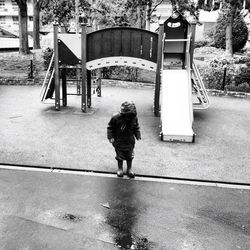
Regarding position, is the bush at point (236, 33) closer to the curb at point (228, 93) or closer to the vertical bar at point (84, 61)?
the curb at point (228, 93)

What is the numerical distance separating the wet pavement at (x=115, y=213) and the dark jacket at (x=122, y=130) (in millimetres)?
708

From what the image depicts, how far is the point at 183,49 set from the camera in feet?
45.1

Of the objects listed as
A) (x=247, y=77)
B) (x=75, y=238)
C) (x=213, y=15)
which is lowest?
(x=75, y=238)

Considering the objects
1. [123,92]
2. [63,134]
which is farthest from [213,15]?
[63,134]

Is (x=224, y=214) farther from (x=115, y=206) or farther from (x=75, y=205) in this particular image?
(x=75, y=205)

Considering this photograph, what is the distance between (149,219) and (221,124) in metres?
6.55

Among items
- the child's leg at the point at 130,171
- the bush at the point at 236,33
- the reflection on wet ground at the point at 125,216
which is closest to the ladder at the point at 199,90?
the child's leg at the point at 130,171

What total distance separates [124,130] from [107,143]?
2523mm

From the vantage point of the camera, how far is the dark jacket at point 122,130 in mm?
6180

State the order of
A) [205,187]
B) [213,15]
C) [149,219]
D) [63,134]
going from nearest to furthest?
[149,219]
[205,187]
[63,134]
[213,15]

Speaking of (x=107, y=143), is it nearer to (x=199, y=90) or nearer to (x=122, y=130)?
(x=122, y=130)

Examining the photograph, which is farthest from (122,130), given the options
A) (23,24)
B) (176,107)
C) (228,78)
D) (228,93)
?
(23,24)

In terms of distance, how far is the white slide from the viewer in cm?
901

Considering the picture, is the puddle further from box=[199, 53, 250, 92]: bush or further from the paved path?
box=[199, 53, 250, 92]: bush
